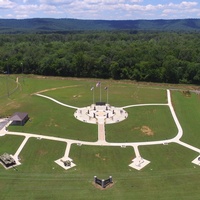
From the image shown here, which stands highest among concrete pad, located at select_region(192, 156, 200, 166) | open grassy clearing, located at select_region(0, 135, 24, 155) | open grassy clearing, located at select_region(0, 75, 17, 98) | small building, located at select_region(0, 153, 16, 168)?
small building, located at select_region(0, 153, 16, 168)

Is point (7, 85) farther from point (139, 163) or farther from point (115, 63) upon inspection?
point (139, 163)

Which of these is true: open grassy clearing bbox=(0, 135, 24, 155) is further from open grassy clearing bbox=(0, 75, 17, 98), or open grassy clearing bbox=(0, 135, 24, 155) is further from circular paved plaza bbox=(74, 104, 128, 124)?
open grassy clearing bbox=(0, 75, 17, 98)

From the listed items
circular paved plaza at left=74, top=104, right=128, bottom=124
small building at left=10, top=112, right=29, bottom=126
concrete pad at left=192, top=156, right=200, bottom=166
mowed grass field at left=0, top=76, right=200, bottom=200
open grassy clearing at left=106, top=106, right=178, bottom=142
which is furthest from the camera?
circular paved plaza at left=74, top=104, right=128, bottom=124

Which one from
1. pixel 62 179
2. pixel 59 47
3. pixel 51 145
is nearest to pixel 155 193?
pixel 62 179

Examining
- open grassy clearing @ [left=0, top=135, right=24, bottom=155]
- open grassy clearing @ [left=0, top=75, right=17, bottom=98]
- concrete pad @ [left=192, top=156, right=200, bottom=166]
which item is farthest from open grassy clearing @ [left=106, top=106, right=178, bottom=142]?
open grassy clearing @ [left=0, top=75, right=17, bottom=98]

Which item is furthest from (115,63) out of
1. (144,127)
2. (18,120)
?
(18,120)

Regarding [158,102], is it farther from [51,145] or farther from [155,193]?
[155,193]
